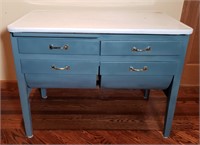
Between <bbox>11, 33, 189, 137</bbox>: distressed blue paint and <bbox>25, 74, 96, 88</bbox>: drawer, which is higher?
<bbox>11, 33, 189, 137</bbox>: distressed blue paint

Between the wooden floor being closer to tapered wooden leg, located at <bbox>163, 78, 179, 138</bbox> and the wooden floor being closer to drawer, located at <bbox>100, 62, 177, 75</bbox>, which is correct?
tapered wooden leg, located at <bbox>163, 78, 179, 138</bbox>

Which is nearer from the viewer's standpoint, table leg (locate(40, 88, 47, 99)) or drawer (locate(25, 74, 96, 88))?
drawer (locate(25, 74, 96, 88))

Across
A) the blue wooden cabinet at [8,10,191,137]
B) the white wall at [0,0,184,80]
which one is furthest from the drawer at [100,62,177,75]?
the white wall at [0,0,184,80]

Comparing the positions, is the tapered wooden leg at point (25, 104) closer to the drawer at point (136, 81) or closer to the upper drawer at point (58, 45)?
the upper drawer at point (58, 45)

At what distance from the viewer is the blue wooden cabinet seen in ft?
3.80

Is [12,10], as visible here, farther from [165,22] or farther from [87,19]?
[165,22]

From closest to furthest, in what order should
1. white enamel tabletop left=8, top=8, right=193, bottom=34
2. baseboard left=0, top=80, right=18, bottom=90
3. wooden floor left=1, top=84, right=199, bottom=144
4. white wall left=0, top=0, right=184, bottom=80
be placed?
white enamel tabletop left=8, top=8, right=193, bottom=34, wooden floor left=1, top=84, right=199, bottom=144, white wall left=0, top=0, right=184, bottom=80, baseboard left=0, top=80, right=18, bottom=90

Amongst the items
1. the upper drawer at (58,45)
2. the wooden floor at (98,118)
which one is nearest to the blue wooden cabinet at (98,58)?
the upper drawer at (58,45)

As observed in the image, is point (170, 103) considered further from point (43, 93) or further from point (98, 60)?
point (43, 93)

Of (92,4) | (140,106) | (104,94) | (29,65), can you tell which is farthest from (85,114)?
(92,4)

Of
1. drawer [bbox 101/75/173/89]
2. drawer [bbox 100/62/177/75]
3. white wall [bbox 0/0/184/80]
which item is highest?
white wall [bbox 0/0/184/80]

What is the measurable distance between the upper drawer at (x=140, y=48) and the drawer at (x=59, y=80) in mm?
201

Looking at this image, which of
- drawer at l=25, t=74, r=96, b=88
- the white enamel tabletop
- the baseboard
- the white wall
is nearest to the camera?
the white enamel tabletop

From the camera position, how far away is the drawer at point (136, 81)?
1.27m
